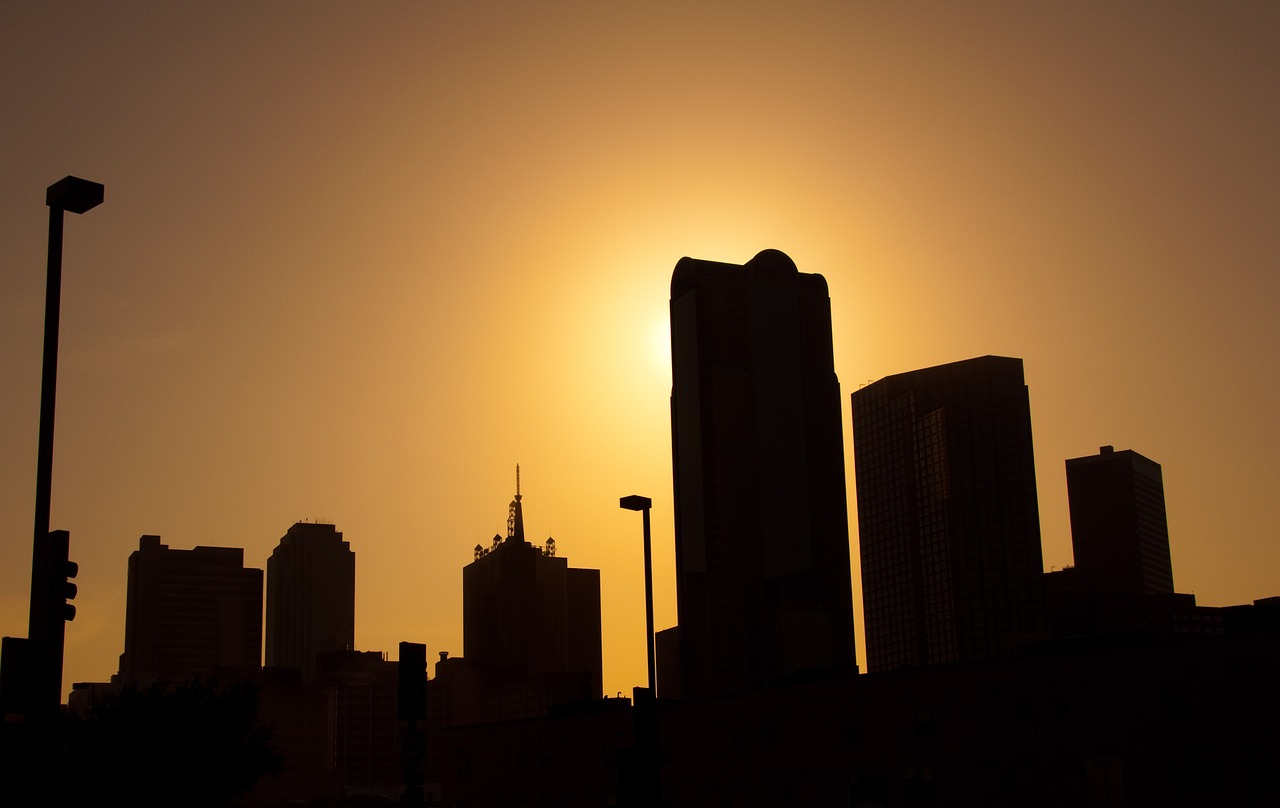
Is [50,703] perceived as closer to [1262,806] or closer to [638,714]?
[638,714]

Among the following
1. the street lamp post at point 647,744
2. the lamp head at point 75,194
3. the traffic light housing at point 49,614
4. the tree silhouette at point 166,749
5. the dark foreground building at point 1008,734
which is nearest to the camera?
the traffic light housing at point 49,614

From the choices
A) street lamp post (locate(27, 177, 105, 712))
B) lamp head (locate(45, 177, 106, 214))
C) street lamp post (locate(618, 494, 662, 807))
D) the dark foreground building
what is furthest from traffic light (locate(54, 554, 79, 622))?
the dark foreground building

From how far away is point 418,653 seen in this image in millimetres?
31250

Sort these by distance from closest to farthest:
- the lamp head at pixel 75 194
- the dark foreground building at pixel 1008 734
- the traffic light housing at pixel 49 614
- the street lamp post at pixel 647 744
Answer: the traffic light housing at pixel 49 614 → the lamp head at pixel 75 194 → the street lamp post at pixel 647 744 → the dark foreground building at pixel 1008 734

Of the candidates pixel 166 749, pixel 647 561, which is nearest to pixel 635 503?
pixel 647 561

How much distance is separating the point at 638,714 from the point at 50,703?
2159cm

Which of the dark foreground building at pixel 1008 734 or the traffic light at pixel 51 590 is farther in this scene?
the dark foreground building at pixel 1008 734

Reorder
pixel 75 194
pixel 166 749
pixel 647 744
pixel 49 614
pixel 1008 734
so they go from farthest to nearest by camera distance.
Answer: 1. pixel 1008 734
2. pixel 166 749
3. pixel 647 744
4. pixel 75 194
5. pixel 49 614

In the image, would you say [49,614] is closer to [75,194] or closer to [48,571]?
[48,571]

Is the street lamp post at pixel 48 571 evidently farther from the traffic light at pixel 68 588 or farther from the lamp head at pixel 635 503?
the lamp head at pixel 635 503

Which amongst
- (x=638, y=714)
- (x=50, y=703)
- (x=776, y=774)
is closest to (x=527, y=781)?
(x=776, y=774)

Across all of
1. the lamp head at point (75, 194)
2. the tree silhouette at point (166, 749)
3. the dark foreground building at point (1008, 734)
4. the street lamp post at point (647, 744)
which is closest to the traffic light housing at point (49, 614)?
the lamp head at point (75, 194)

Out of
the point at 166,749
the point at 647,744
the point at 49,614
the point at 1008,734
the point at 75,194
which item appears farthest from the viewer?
the point at 1008,734

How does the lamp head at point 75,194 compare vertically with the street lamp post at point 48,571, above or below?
above
